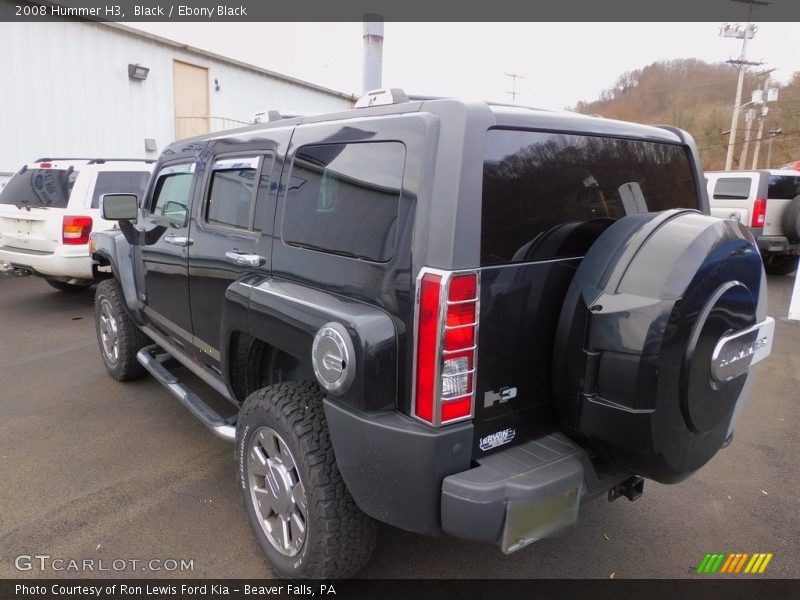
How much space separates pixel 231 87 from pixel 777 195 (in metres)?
14.7

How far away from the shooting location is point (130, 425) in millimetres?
3998

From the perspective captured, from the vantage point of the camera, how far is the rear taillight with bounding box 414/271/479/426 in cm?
182

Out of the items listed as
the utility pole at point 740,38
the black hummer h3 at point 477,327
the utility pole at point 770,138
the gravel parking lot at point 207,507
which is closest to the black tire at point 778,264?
the gravel parking lot at point 207,507

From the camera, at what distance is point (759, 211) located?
32.8 ft

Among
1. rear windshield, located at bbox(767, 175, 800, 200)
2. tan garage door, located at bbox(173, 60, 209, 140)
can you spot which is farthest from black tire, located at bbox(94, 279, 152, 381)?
tan garage door, located at bbox(173, 60, 209, 140)

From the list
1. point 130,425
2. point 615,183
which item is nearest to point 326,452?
point 615,183

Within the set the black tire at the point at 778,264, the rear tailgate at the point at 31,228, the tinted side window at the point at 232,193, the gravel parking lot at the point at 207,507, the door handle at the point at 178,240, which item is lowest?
the gravel parking lot at the point at 207,507

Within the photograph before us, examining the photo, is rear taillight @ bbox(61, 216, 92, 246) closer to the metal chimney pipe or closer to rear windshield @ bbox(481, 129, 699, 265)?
the metal chimney pipe

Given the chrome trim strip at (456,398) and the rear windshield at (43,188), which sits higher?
the rear windshield at (43,188)

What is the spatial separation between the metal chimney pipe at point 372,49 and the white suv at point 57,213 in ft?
11.8

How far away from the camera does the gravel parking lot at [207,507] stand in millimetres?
2635

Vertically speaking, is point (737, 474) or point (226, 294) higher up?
point (226, 294)

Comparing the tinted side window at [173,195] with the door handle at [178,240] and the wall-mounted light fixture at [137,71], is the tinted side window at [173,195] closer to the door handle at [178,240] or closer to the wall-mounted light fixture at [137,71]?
the door handle at [178,240]

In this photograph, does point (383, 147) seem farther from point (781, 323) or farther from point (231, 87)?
point (231, 87)
